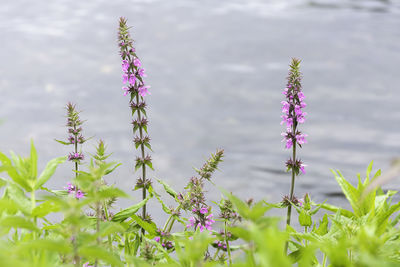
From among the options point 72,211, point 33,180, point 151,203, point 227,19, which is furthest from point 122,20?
point 227,19

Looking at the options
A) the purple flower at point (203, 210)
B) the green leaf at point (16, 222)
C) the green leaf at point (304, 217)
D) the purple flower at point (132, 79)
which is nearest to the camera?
the green leaf at point (16, 222)

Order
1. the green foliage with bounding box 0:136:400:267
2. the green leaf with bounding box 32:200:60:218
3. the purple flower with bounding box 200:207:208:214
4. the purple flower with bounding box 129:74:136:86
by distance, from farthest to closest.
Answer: the purple flower with bounding box 129:74:136:86 → the purple flower with bounding box 200:207:208:214 → the green leaf with bounding box 32:200:60:218 → the green foliage with bounding box 0:136:400:267

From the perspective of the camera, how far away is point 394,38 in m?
10.1

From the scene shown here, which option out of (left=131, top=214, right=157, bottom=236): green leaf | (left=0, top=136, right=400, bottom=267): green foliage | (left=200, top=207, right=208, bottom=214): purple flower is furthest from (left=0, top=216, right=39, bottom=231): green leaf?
(left=200, top=207, right=208, bottom=214): purple flower

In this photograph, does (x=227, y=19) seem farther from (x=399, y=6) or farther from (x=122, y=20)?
(x=122, y=20)

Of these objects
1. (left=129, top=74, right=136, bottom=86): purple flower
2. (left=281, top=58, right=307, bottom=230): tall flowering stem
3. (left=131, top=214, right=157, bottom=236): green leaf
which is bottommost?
(left=131, top=214, right=157, bottom=236): green leaf

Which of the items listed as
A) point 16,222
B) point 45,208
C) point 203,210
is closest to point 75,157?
point 203,210

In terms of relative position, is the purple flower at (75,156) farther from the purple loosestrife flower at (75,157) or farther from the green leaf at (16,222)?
the green leaf at (16,222)

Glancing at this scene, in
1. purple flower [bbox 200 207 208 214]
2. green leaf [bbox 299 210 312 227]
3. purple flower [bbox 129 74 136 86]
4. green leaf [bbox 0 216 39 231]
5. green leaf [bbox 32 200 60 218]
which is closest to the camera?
green leaf [bbox 0 216 39 231]

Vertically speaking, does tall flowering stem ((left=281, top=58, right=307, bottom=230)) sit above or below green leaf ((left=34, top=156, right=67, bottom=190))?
above

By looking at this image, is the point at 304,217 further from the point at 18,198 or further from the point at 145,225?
the point at 18,198

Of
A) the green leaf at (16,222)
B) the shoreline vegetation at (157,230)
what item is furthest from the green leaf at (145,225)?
the green leaf at (16,222)

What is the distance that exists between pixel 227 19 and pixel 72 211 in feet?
33.4

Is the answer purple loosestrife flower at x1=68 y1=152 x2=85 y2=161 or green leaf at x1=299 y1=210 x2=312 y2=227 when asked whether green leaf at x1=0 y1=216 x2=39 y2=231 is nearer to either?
green leaf at x1=299 y1=210 x2=312 y2=227
